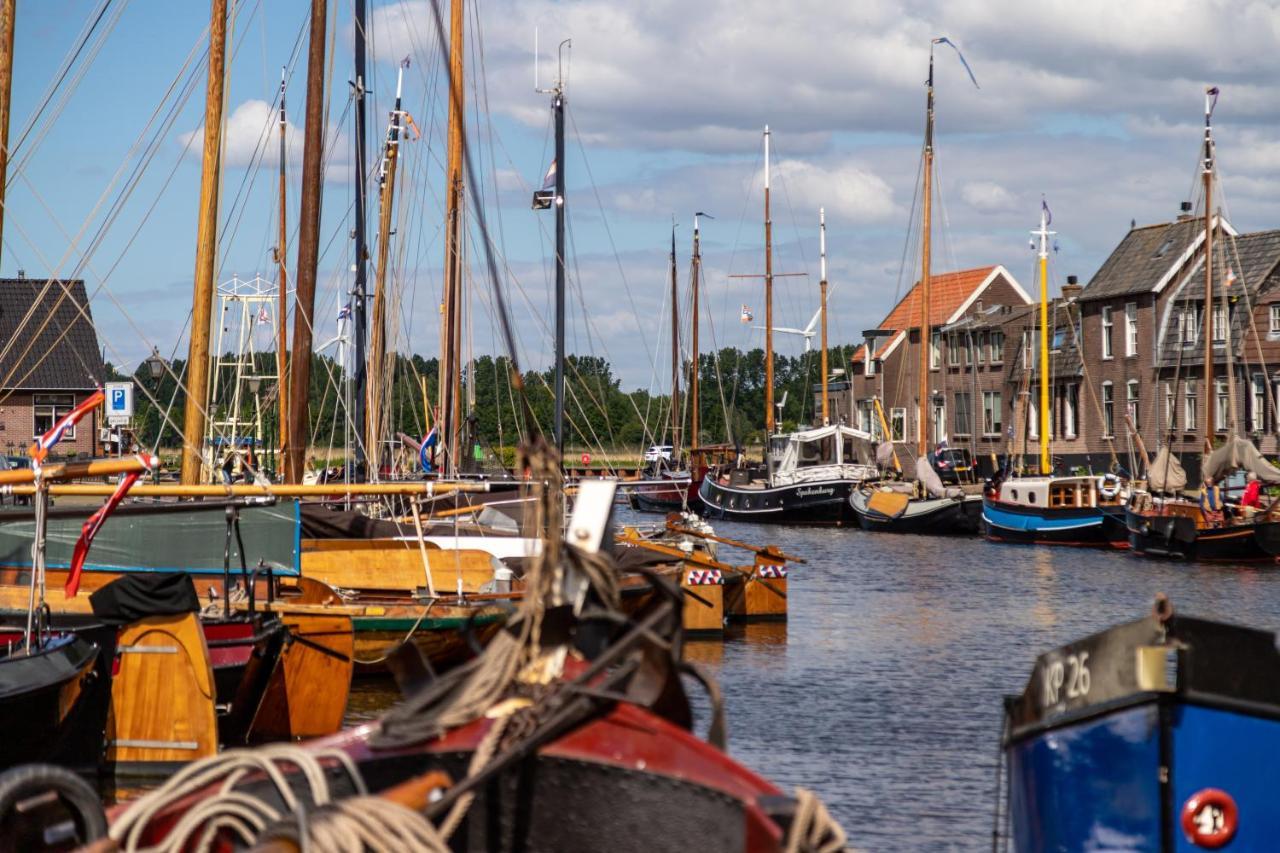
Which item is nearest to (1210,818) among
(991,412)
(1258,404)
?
(1258,404)

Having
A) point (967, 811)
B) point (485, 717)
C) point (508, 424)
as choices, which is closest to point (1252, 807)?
point (485, 717)

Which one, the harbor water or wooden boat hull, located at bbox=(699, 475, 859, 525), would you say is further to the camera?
wooden boat hull, located at bbox=(699, 475, 859, 525)

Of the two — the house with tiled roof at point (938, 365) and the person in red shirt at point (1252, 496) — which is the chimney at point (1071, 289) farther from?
the person in red shirt at point (1252, 496)

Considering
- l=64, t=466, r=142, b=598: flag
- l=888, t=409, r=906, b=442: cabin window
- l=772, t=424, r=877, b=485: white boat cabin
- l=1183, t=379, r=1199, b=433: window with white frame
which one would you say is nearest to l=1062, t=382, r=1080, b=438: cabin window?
l=1183, t=379, r=1199, b=433: window with white frame

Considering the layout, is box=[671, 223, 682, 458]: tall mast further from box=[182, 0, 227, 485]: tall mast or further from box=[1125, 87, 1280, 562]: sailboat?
box=[182, 0, 227, 485]: tall mast

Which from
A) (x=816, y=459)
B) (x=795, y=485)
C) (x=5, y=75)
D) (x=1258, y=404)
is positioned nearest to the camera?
(x=5, y=75)

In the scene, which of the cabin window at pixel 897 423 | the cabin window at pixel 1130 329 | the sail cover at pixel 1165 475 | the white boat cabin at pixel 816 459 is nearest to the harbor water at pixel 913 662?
the sail cover at pixel 1165 475

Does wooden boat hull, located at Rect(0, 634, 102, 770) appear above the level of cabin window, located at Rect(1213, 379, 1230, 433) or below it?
below

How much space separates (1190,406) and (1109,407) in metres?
6.55

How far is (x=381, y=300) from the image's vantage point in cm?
4038

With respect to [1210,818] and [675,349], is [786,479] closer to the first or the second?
[675,349]

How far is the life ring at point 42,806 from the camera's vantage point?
24.3 feet

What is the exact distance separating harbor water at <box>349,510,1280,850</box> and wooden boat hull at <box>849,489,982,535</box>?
10711 millimetres

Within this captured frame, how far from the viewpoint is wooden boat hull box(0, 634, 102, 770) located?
1413cm
